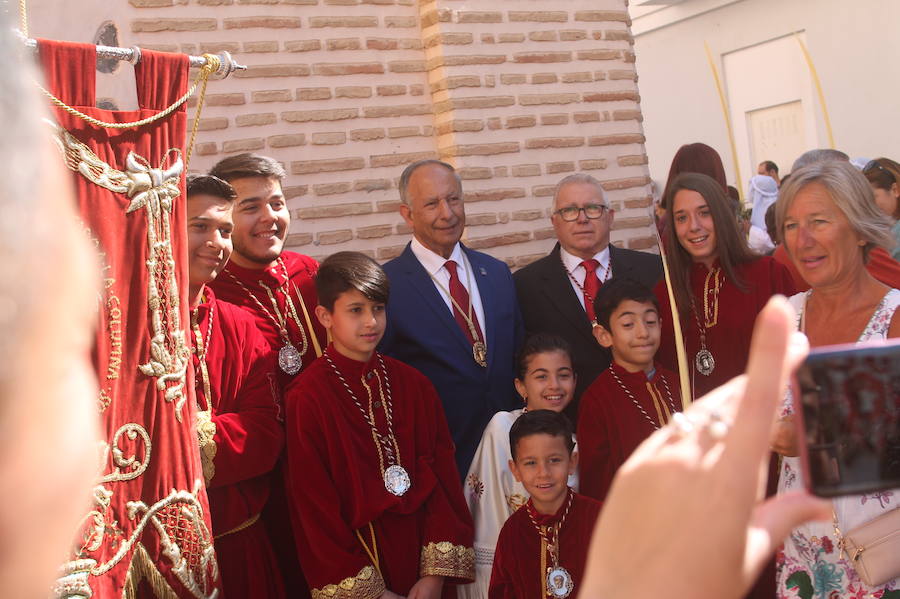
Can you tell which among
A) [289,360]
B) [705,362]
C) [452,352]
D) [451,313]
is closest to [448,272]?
[451,313]

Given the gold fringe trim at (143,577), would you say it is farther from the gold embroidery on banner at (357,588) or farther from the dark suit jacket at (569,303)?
the dark suit jacket at (569,303)

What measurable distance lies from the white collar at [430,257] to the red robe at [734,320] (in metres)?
1.08

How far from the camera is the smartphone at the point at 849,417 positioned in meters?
1.03

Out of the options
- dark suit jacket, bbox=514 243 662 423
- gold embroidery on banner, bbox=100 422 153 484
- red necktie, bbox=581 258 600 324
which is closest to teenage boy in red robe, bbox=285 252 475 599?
gold embroidery on banner, bbox=100 422 153 484

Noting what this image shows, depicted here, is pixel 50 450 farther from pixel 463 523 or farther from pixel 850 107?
pixel 850 107

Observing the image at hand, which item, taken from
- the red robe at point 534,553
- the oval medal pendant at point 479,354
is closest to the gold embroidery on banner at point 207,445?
the red robe at point 534,553

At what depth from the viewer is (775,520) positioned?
32.7 inches

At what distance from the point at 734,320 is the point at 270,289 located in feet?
6.27

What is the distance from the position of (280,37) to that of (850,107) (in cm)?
1100

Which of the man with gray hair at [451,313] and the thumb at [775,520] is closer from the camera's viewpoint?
the thumb at [775,520]

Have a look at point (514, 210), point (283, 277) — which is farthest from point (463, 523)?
point (514, 210)

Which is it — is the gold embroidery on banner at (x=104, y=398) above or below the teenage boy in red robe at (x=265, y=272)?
below

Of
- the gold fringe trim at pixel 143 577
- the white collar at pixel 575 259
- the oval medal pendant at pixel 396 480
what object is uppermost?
the white collar at pixel 575 259

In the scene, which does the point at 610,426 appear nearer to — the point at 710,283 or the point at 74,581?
the point at 710,283
